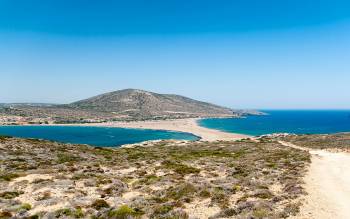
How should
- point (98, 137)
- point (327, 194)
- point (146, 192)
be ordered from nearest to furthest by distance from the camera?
point (327, 194) → point (146, 192) → point (98, 137)

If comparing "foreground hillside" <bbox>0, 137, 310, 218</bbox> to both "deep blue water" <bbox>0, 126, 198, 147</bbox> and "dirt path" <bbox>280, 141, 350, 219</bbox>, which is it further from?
"deep blue water" <bbox>0, 126, 198, 147</bbox>

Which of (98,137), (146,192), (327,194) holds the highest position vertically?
(327,194)

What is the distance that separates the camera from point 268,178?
30.1m

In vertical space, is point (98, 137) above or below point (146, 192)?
below

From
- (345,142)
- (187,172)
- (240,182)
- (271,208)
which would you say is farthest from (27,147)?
(345,142)

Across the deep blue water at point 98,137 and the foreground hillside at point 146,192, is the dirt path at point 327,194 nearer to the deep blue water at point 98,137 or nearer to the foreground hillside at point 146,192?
the foreground hillside at point 146,192

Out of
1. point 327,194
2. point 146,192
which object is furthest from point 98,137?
point 327,194

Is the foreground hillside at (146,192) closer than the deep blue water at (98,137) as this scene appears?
Yes

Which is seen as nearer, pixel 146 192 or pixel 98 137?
pixel 146 192


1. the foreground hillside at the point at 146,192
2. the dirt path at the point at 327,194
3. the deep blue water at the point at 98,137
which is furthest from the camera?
the deep blue water at the point at 98,137

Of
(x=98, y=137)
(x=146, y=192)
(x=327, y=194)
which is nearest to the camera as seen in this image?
(x=327, y=194)

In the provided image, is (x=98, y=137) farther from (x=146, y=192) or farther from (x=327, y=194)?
(x=327, y=194)

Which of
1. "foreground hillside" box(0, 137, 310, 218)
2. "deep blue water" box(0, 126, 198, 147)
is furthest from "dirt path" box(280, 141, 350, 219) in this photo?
"deep blue water" box(0, 126, 198, 147)

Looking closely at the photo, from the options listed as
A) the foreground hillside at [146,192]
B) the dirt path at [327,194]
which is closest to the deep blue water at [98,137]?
the foreground hillside at [146,192]
